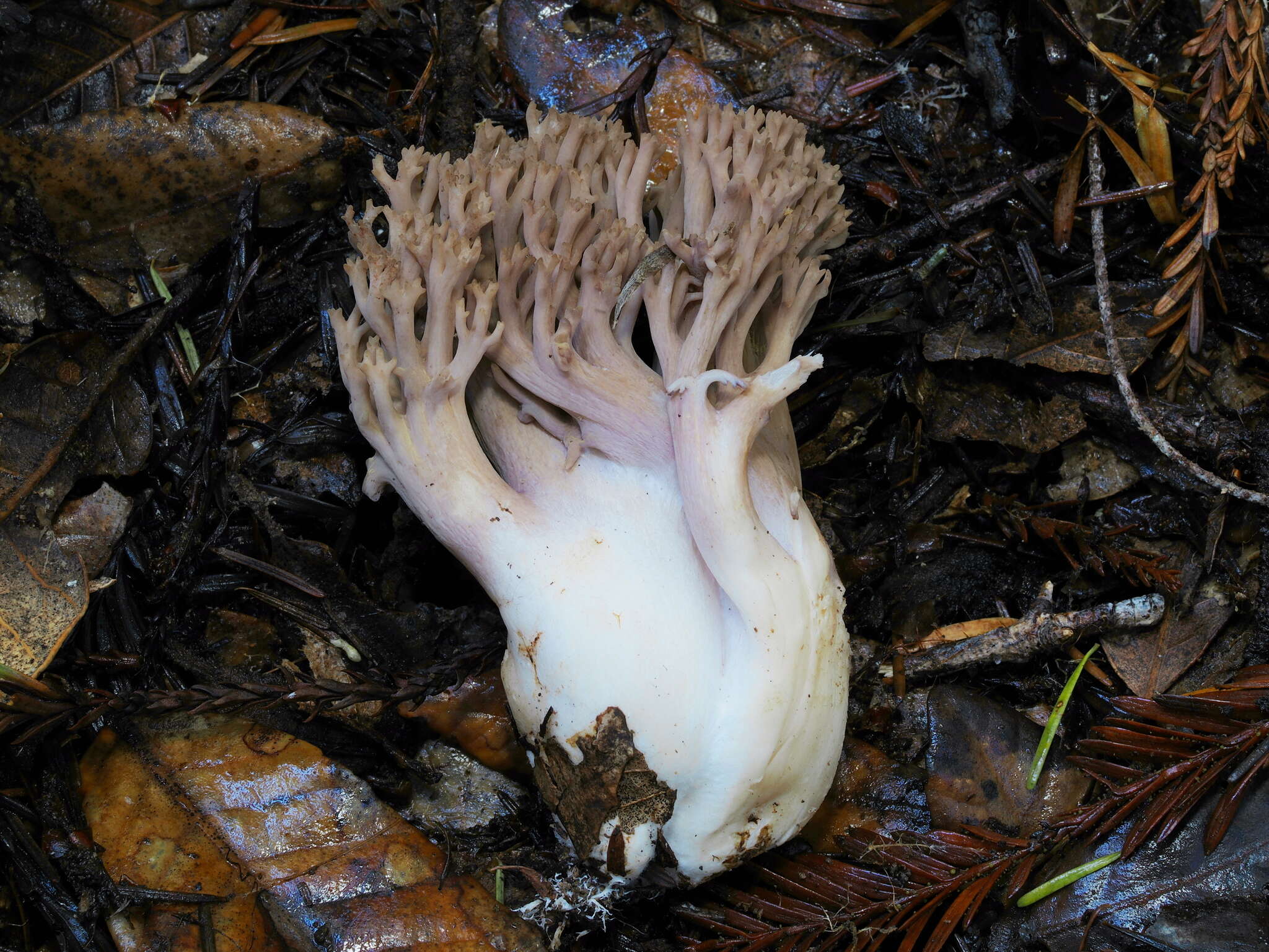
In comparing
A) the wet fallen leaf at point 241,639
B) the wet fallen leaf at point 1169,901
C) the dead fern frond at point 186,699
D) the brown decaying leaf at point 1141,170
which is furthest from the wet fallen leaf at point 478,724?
the brown decaying leaf at point 1141,170

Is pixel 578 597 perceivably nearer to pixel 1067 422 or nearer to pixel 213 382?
pixel 213 382

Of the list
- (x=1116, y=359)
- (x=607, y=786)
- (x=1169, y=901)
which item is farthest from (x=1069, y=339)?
(x=607, y=786)

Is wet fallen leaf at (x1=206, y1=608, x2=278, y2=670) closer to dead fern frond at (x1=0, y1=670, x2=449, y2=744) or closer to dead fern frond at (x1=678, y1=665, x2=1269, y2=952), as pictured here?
dead fern frond at (x1=0, y1=670, x2=449, y2=744)

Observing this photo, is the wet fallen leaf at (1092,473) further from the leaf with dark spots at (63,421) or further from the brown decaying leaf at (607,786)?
the leaf with dark spots at (63,421)

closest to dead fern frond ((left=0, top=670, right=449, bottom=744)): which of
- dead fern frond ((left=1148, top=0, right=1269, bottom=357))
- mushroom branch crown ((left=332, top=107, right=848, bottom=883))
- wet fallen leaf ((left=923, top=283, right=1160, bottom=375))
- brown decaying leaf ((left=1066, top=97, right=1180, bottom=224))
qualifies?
mushroom branch crown ((left=332, top=107, right=848, bottom=883))

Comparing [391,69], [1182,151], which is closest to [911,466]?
[1182,151]
